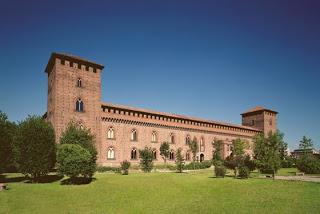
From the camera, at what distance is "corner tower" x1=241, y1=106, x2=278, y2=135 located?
221 ft

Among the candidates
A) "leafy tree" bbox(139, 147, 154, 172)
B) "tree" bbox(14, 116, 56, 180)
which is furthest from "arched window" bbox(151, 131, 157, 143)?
"tree" bbox(14, 116, 56, 180)

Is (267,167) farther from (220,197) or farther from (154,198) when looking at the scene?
(154,198)

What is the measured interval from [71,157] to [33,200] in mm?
6792

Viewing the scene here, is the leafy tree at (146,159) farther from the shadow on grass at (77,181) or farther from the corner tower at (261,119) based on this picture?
the corner tower at (261,119)

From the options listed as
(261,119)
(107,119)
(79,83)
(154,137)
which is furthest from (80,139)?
(261,119)

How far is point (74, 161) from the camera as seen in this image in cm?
2633

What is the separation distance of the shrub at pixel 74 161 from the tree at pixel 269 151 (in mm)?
16509

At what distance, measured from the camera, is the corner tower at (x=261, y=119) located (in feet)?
221

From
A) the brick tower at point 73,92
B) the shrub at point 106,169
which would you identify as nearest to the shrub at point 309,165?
the shrub at point 106,169

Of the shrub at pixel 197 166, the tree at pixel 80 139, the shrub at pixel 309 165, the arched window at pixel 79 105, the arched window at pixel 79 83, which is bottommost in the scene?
the shrub at pixel 197 166

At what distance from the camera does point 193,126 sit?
5328 centimetres

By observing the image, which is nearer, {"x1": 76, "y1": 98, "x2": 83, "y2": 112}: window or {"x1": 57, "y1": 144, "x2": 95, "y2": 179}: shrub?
{"x1": 57, "y1": 144, "x2": 95, "y2": 179}: shrub

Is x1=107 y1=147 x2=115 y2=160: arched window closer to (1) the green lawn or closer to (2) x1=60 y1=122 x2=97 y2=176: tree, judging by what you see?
(2) x1=60 y1=122 x2=97 y2=176: tree

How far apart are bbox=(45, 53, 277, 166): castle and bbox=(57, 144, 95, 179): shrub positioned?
28.5 feet
